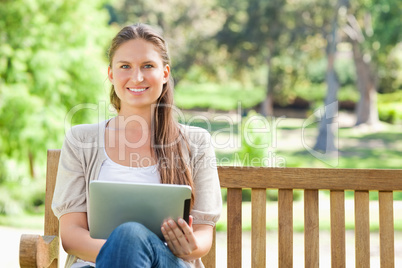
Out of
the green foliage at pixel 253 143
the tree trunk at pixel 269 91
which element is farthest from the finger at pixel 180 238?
the tree trunk at pixel 269 91

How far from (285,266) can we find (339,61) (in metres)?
19.9

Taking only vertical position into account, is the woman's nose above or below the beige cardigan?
above

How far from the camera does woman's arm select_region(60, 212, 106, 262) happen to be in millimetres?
1816

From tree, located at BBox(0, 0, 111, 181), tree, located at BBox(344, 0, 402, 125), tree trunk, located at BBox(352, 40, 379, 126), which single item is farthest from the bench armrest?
tree trunk, located at BBox(352, 40, 379, 126)

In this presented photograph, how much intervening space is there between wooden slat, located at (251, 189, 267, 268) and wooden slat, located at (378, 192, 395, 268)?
1.68 feet

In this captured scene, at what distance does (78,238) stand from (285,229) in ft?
2.98

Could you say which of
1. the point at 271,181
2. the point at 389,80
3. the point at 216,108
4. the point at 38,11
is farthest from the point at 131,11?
the point at 271,181

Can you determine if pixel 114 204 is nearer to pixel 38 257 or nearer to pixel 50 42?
pixel 38 257

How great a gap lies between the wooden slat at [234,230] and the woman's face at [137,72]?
0.58 m

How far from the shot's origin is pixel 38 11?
304 inches

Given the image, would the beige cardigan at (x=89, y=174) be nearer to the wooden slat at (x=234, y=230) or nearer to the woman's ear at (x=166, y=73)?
the wooden slat at (x=234, y=230)

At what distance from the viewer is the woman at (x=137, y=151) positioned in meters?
1.94

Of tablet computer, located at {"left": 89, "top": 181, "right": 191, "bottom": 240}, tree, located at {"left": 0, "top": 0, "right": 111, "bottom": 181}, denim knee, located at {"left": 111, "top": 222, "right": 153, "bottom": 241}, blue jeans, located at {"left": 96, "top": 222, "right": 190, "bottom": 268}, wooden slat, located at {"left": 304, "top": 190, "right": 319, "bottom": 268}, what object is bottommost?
wooden slat, located at {"left": 304, "top": 190, "right": 319, "bottom": 268}

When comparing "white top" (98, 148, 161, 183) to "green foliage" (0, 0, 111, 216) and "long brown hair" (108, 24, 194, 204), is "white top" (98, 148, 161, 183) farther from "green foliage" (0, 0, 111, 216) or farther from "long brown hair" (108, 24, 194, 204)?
"green foliage" (0, 0, 111, 216)
